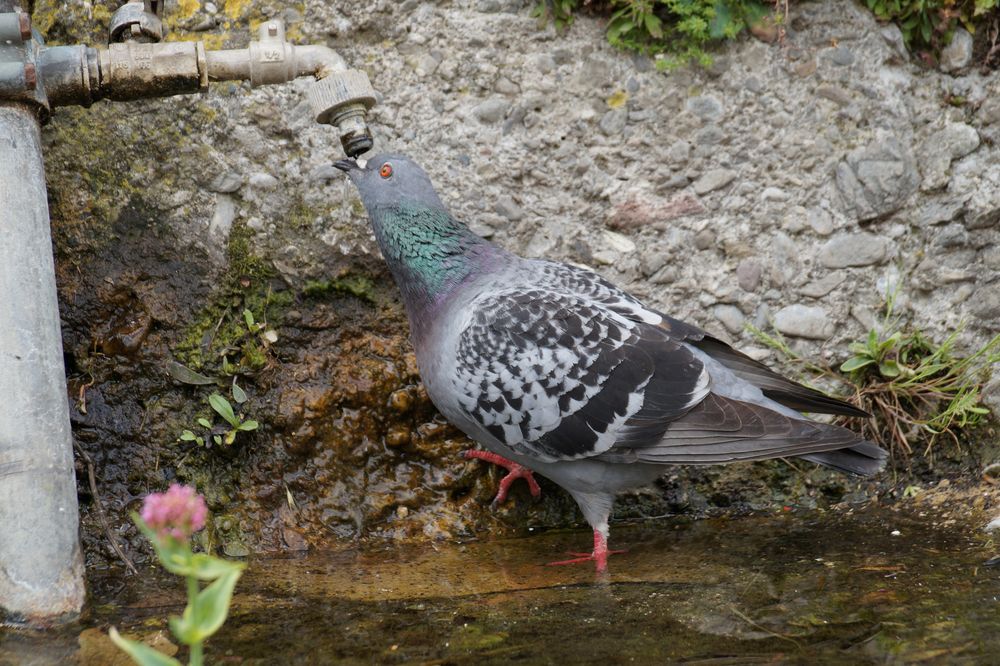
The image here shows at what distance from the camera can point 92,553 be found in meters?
3.81

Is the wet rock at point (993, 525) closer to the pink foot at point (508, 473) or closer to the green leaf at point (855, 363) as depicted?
the green leaf at point (855, 363)

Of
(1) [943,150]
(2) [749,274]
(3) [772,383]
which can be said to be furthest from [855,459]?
(1) [943,150]

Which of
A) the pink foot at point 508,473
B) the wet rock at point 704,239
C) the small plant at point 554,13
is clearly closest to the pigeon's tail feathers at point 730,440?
the pink foot at point 508,473

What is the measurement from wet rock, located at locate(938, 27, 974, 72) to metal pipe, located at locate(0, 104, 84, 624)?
3.69m

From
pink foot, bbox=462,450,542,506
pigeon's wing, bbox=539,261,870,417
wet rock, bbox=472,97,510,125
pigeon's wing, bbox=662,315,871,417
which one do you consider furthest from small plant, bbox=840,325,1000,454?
wet rock, bbox=472,97,510,125

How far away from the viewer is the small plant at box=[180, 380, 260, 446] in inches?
157

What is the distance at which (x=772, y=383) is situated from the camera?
4.02 metres

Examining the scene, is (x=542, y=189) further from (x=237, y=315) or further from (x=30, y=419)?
(x=30, y=419)

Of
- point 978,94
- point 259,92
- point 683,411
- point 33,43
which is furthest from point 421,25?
point 978,94

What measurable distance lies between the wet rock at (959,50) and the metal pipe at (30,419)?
369 centimetres

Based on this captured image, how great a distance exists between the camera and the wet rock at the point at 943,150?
4.48m

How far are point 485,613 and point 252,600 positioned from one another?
774 mm

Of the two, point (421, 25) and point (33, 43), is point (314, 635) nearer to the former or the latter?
point (33, 43)

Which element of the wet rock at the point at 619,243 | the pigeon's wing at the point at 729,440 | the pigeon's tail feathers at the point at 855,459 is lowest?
the pigeon's tail feathers at the point at 855,459
